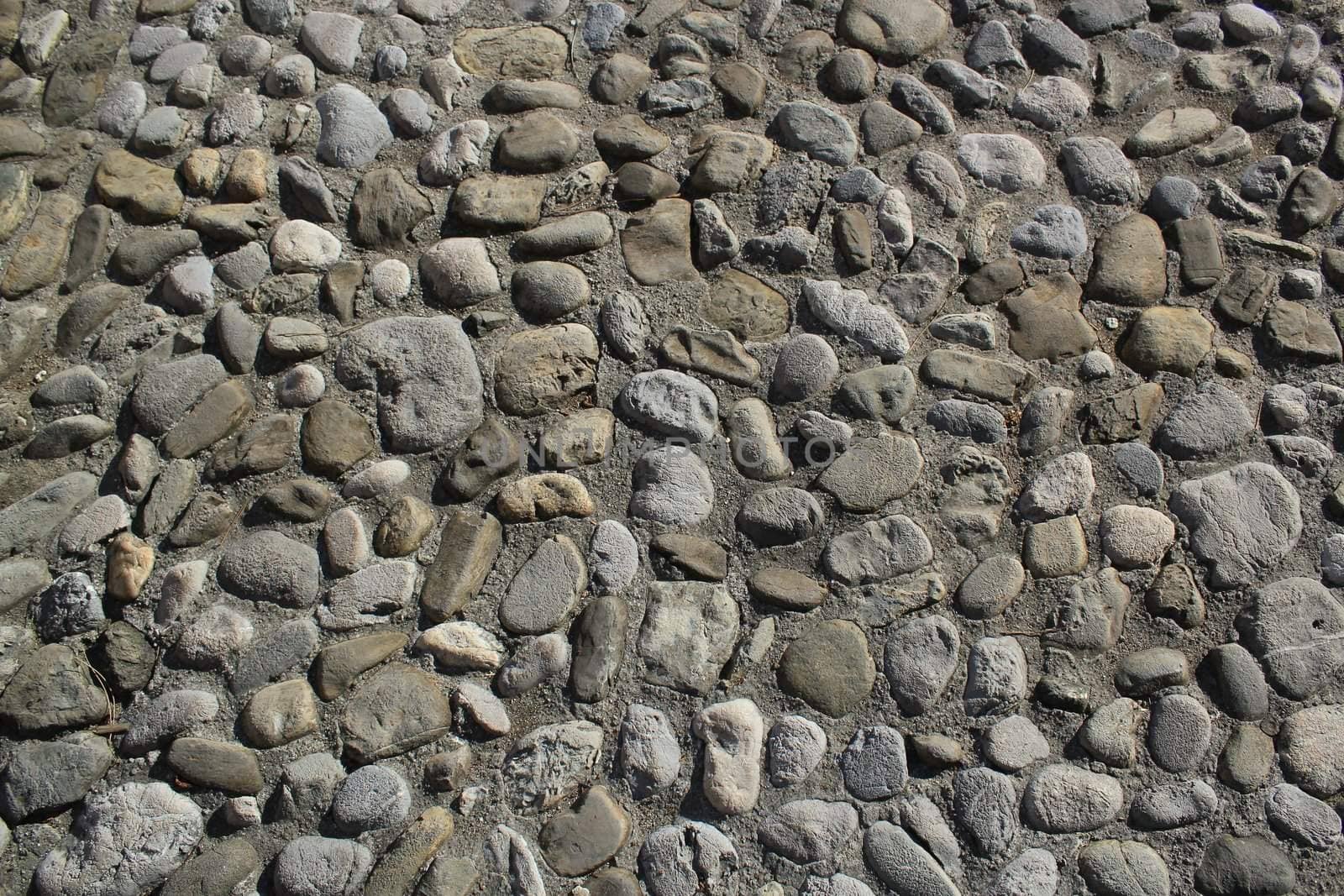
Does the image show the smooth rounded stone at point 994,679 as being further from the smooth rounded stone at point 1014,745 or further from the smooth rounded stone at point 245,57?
the smooth rounded stone at point 245,57

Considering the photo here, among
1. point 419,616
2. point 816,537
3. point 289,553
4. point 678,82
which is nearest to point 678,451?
point 816,537

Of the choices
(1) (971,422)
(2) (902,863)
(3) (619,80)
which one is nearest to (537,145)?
(3) (619,80)

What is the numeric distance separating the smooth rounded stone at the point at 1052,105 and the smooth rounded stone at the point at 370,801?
1650 mm

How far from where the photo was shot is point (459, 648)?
5.51 ft

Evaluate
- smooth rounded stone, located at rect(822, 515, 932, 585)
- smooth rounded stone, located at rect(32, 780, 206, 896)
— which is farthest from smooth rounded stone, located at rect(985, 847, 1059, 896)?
smooth rounded stone, located at rect(32, 780, 206, 896)

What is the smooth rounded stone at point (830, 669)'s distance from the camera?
167cm

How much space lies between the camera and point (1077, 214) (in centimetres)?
202

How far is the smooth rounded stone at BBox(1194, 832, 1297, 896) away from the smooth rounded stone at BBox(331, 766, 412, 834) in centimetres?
116

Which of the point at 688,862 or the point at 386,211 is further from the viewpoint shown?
the point at 386,211

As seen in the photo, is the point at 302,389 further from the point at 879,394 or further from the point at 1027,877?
the point at 1027,877

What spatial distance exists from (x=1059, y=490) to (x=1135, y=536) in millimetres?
134

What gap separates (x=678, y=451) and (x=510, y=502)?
29 cm

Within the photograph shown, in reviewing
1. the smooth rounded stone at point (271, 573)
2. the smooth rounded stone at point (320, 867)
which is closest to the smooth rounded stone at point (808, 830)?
the smooth rounded stone at point (320, 867)

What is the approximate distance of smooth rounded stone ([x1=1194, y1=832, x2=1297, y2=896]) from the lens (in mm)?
1576
